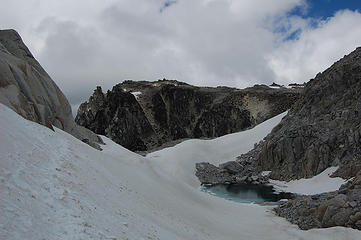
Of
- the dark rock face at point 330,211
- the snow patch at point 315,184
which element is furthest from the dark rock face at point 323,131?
the dark rock face at point 330,211

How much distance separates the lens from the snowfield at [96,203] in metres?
9.88

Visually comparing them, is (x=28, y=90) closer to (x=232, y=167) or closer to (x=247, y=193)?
(x=247, y=193)

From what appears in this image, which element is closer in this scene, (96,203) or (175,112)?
(96,203)

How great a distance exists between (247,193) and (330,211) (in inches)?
976

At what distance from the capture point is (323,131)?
50.0 m

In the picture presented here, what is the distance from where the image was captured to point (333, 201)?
2258 cm

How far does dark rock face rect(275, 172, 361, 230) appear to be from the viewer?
20.6 meters

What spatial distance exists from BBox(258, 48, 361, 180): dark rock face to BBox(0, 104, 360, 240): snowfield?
1930 cm

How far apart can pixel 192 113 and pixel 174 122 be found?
7.25 m

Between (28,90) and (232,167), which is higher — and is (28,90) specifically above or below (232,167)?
below

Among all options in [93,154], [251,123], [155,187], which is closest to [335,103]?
[251,123]

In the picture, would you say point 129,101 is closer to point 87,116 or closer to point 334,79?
point 87,116

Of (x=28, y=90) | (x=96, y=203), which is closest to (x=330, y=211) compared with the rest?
(x=96, y=203)

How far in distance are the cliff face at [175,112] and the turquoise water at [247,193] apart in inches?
1391
